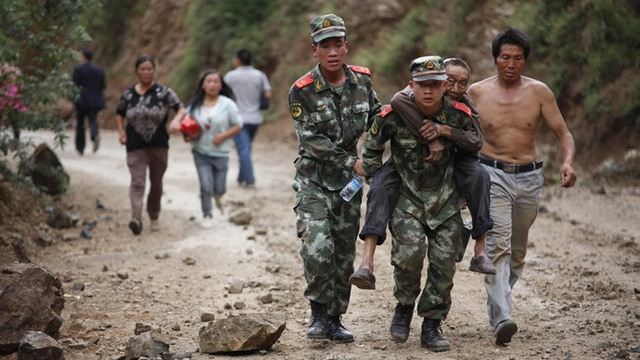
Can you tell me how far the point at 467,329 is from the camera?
6363 mm

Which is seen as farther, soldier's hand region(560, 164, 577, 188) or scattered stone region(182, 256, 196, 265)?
scattered stone region(182, 256, 196, 265)

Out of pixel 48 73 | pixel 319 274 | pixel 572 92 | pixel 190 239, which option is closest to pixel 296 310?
pixel 319 274

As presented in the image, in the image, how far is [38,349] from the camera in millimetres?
5176

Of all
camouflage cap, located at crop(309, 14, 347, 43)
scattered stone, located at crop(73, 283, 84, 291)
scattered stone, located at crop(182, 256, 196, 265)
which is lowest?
scattered stone, located at crop(73, 283, 84, 291)

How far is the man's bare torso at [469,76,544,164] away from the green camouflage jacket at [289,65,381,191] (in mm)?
1001

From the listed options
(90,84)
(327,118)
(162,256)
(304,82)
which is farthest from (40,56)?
(90,84)

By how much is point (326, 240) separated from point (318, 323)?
58 cm

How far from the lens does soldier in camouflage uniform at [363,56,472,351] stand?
5.61 m

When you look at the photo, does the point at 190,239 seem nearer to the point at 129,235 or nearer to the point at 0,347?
the point at 129,235

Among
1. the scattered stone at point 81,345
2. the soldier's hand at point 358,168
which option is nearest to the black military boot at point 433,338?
the soldier's hand at point 358,168

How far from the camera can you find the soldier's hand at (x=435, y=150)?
552 cm

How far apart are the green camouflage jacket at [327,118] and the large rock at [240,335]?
1000 millimetres

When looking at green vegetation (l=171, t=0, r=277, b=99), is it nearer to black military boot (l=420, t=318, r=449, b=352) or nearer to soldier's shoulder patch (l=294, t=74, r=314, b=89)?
soldier's shoulder patch (l=294, t=74, r=314, b=89)

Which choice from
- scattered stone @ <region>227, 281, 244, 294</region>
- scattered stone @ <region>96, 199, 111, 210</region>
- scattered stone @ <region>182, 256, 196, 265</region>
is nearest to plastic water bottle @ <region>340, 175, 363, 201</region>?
scattered stone @ <region>227, 281, 244, 294</region>
